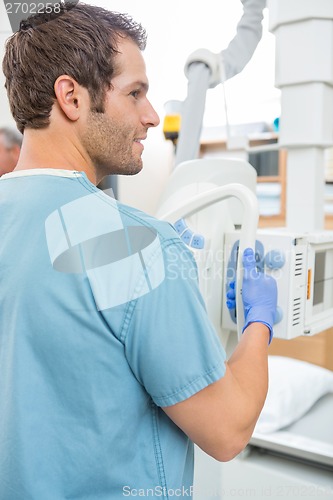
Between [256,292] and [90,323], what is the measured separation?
0.50 metres

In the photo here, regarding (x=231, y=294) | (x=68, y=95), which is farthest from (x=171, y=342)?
(x=231, y=294)

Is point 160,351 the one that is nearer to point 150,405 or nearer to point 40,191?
point 150,405

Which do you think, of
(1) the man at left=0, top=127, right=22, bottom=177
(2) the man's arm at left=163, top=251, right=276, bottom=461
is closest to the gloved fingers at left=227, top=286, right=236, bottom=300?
(2) the man's arm at left=163, top=251, right=276, bottom=461

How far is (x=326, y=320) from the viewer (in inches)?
50.7

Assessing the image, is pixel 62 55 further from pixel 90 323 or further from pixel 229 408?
pixel 229 408

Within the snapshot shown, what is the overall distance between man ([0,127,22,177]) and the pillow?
3.66ft

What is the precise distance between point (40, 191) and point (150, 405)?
37 cm

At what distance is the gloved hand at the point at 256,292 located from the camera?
3.29 ft

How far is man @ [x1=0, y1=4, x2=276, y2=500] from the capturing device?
668 mm

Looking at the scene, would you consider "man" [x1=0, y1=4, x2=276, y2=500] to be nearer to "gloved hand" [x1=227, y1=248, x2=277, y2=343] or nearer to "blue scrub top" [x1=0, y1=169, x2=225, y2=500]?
"blue scrub top" [x1=0, y1=169, x2=225, y2=500]

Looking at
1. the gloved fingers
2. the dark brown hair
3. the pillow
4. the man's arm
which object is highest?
the dark brown hair

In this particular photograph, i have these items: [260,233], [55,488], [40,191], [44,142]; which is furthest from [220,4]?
[55,488]

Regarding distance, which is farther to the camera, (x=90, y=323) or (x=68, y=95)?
(x=68, y=95)

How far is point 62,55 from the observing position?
0.78m
